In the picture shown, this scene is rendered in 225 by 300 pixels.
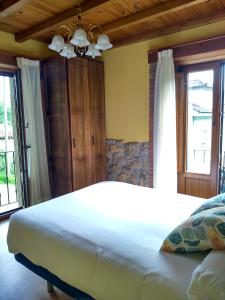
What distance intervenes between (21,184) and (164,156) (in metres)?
2.12

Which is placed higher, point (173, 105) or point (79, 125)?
point (173, 105)

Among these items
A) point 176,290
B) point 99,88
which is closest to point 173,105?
point 99,88

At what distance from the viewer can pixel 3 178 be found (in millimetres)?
4145

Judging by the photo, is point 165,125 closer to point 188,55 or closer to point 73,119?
point 188,55

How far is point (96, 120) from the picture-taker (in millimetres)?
3836

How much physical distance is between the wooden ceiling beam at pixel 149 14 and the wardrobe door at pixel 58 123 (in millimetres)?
827

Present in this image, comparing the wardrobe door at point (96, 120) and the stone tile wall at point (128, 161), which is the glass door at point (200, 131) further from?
the wardrobe door at point (96, 120)

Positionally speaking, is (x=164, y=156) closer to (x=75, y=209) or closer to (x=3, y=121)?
(x=75, y=209)

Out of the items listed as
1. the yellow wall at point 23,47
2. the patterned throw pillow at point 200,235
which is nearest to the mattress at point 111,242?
the patterned throw pillow at point 200,235

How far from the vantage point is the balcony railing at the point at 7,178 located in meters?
3.94

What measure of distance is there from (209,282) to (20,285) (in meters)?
1.67

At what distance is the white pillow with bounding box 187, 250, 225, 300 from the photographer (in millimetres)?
976

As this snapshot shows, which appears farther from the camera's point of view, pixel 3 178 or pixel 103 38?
pixel 3 178

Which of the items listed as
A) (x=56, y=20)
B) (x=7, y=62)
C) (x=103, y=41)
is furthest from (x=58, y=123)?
(x=103, y=41)
